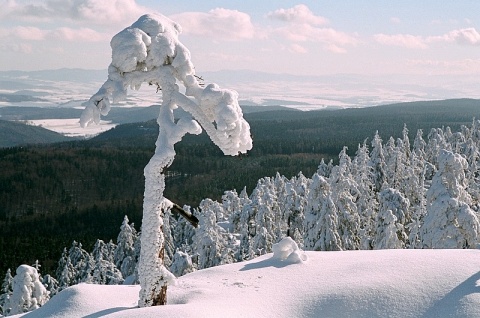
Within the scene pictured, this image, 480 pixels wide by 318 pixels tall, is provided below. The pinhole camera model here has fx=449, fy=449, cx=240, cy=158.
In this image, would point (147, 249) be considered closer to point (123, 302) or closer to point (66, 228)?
point (123, 302)

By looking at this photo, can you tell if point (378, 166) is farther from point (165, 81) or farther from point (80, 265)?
point (165, 81)

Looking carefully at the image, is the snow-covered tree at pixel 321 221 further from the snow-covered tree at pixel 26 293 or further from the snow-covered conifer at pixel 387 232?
the snow-covered tree at pixel 26 293

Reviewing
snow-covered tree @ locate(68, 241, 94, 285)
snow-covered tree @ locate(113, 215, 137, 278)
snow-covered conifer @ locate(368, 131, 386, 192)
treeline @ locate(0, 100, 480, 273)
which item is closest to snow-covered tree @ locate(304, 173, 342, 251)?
snow-covered conifer @ locate(368, 131, 386, 192)

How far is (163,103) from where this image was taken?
11188 mm

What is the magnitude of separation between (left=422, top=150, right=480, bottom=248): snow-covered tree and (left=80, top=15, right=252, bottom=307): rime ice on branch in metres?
18.7

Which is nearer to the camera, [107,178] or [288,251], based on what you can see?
[288,251]

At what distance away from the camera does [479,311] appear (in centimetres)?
923

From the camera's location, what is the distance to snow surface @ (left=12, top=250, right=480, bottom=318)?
32.1ft

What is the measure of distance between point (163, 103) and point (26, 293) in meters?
23.9

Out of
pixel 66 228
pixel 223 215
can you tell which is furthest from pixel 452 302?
pixel 66 228

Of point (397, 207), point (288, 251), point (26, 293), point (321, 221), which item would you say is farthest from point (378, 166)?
point (288, 251)

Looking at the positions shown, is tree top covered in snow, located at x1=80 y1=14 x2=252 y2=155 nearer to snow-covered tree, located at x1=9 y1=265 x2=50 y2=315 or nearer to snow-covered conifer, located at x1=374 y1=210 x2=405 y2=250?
snow-covered conifer, located at x1=374 y1=210 x2=405 y2=250

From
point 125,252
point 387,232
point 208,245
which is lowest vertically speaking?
point 125,252

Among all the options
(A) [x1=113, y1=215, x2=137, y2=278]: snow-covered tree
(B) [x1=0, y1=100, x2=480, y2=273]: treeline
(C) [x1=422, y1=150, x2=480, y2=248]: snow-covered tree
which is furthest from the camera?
(B) [x1=0, y1=100, x2=480, y2=273]: treeline
